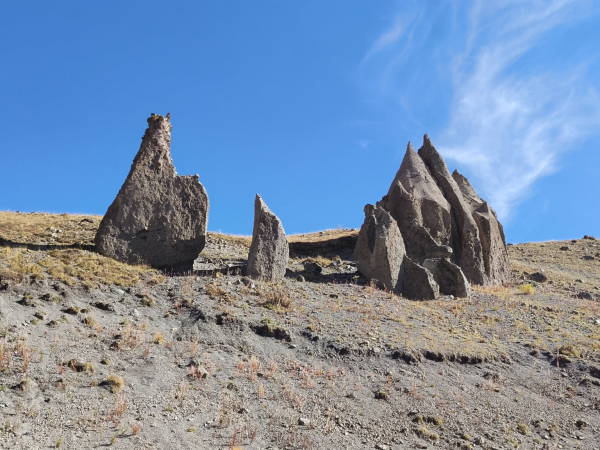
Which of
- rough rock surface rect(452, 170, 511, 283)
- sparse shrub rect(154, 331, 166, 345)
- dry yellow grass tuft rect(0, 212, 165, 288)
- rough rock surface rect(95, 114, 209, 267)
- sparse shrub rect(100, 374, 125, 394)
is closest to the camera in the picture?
sparse shrub rect(100, 374, 125, 394)

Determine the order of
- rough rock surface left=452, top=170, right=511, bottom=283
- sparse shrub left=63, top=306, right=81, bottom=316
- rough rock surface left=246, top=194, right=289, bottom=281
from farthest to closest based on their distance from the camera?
rough rock surface left=452, top=170, right=511, bottom=283, rough rock surface left=246, top=194, right=289, bottom=281, sparse shrub left=63, top=306, right=81, bottom=316

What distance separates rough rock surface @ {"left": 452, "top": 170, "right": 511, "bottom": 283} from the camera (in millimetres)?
26172

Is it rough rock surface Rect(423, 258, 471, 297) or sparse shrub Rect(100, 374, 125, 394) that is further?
rough rock surface Rect(423, 258, 471, 297)

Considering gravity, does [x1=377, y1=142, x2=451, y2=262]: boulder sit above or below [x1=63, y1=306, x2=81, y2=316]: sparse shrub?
above

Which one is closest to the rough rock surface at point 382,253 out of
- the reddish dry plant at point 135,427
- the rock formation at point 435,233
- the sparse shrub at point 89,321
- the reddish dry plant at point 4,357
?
the rock formation at point 435,233

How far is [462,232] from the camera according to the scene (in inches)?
1025

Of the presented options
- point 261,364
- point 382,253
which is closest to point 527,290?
point 382,253

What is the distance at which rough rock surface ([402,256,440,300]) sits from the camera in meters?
19.1

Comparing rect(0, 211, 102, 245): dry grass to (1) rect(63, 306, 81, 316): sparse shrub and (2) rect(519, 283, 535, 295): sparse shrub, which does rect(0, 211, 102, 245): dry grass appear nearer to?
(1) rect(63, 306, 81, 316): sparse shrub

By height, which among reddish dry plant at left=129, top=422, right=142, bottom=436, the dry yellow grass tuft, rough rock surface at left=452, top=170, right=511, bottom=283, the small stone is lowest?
reddish dry plant at left=129, top=422, right=142, bottom=436

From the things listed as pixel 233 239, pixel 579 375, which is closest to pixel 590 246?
pixel 233 239

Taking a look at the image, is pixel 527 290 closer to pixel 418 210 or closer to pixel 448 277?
pixel 448 277

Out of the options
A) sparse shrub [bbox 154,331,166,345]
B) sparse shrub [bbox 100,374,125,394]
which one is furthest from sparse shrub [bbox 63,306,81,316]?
sparse shrub [bbox 100,374,125,394]

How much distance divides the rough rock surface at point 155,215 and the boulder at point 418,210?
10.8 m
